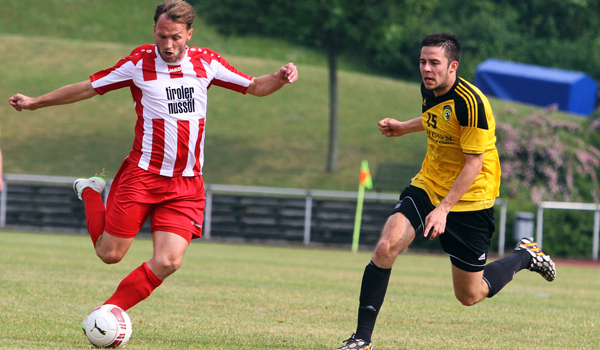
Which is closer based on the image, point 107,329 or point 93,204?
point 107,329

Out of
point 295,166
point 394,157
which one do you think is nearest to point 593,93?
point 394,157

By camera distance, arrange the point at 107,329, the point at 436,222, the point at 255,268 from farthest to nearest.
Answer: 1. the point at 255,268
2. the point at 436,222
3. the point at 107,329

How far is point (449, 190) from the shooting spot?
5457mm

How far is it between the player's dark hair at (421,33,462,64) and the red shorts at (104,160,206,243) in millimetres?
2051

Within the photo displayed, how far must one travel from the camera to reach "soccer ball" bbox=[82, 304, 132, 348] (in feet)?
15.7

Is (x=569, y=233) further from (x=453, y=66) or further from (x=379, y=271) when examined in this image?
(x=379, y=271)

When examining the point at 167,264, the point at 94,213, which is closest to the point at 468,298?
the point at 167,264

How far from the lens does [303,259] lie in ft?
50.4

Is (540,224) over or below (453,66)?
below

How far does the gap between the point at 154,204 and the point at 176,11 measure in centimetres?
144

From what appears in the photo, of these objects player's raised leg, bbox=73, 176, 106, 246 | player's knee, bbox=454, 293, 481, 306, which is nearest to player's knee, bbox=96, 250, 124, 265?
player's raised leg, bbox=73, 176, 106, 246

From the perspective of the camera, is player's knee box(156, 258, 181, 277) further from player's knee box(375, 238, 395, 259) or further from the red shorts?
player's knee box(375, 238, 395, 259)

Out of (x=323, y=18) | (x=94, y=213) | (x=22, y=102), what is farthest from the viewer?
(x=323, y=18)

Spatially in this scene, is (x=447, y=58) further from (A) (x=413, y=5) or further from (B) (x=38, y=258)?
(A) (x=413, y=5)
